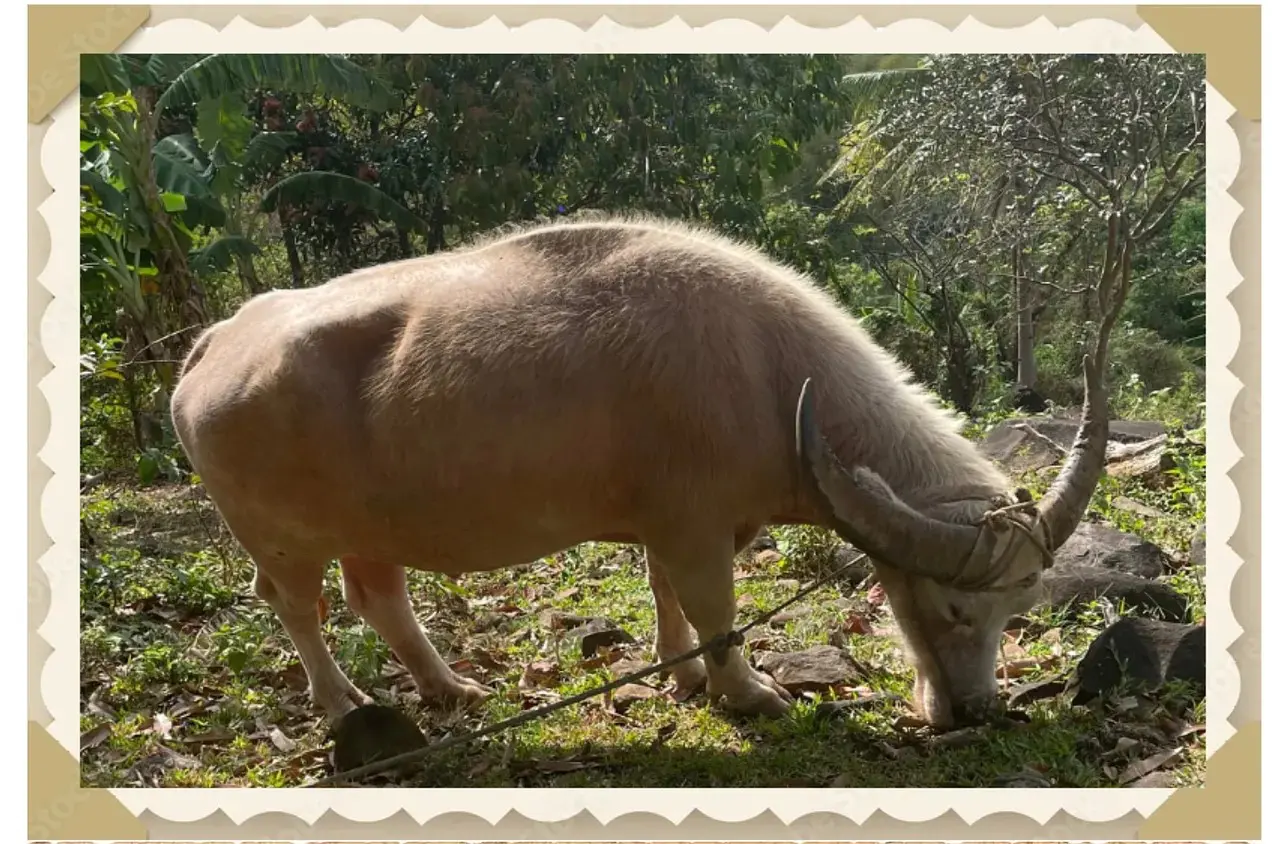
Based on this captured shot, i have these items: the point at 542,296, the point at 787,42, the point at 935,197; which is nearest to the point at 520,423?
the point at 542,296

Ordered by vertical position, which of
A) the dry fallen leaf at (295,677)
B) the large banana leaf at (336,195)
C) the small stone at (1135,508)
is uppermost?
the large banana leaf at (336,195)

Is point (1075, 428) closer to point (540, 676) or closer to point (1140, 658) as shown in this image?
point (1140, 658)

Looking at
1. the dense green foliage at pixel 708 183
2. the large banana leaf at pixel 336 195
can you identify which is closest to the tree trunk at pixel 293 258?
the dense green foliage at pixel 708 183

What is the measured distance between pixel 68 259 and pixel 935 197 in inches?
232

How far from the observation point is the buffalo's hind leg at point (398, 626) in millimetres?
5434

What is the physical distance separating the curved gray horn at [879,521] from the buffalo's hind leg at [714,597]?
55cm

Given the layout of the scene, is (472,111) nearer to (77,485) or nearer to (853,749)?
(77,485)

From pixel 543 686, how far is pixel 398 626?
813 mm

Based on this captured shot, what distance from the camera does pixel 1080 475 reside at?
14.3 ft

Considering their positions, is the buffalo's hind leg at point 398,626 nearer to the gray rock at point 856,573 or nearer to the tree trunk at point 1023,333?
the gray rock at point 856,573

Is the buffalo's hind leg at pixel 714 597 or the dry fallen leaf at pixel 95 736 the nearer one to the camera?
the dry fallen leaf at pixel 95 736

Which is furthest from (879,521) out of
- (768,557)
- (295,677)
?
(295,677)

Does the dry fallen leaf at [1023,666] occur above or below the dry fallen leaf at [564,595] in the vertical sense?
above

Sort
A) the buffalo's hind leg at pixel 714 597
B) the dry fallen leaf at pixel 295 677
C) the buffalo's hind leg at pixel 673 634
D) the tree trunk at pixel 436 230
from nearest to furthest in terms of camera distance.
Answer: the buffalo's hind leg at pixel 714 597 < the buffalo's hind leg at pixel 673 634 < the dry fallen leaf at pixel 295 677 < the tree trunk at pixel 436 230
